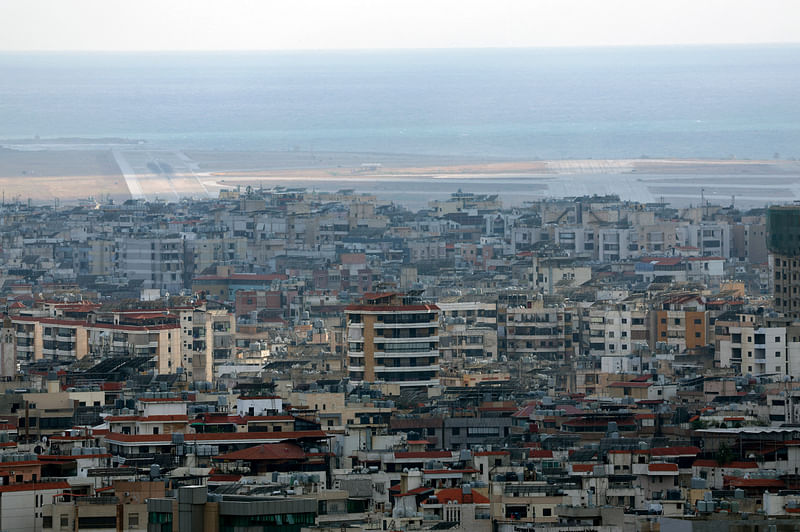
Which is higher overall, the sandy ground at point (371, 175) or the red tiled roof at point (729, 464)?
the sandy ground at point (371, 175)

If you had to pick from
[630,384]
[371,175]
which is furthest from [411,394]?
[371,175]

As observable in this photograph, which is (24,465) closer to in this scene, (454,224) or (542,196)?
(454,224)

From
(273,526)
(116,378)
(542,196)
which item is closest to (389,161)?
(542,196)

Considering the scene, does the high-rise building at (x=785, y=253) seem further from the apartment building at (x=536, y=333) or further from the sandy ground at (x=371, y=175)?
the sandy ground at (x=371, y=175)

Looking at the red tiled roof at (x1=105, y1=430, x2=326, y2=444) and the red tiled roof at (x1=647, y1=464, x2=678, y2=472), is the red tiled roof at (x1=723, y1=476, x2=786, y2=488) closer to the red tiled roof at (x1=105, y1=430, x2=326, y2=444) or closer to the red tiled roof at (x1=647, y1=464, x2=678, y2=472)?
the red tiled roof at (x1=647, y1=464, x2=678, y2=472)

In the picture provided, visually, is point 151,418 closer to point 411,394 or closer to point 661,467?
point 661,467

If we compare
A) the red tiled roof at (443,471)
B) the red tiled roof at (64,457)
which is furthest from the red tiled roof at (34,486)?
the red tiled roof at (443,471)

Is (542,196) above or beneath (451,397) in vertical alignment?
above
